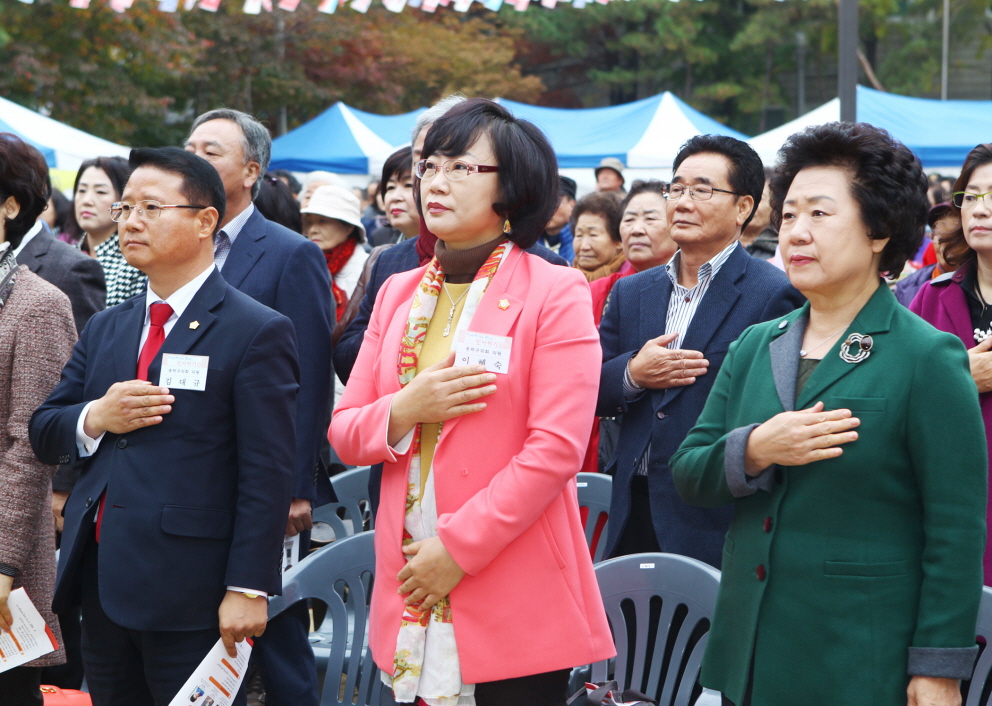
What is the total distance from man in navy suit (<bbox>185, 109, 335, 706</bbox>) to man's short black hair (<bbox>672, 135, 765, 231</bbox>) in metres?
1.36

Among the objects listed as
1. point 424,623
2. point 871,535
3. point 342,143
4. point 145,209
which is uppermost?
point 342,143

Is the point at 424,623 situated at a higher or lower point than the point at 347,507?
higher

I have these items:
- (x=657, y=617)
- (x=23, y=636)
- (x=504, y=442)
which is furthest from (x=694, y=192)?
(x=23, y=636)

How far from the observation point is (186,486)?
8.04ft

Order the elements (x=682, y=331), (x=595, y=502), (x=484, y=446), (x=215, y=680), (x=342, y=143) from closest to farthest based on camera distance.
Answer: (x=484, y=446), (x=215, y=680), (x=682, y=331), (x=595, y=502), (x=342, y=143)

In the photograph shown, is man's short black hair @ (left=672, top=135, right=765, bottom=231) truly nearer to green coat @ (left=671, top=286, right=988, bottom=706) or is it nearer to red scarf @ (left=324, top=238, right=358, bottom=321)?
green coat @ (left=671, top=286, right=988, bottom=706)

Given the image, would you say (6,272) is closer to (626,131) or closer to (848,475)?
(848,475)

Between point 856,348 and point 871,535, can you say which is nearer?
point 871,535

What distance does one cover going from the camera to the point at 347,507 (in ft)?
12.5

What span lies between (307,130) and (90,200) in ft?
31.6

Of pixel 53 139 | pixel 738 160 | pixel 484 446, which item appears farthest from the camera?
pixel 53 139

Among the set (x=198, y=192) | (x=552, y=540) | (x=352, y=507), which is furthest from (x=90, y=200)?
(x=552, y=540)

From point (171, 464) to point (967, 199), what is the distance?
2361 millimetres

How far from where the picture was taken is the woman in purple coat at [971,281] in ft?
9.78
